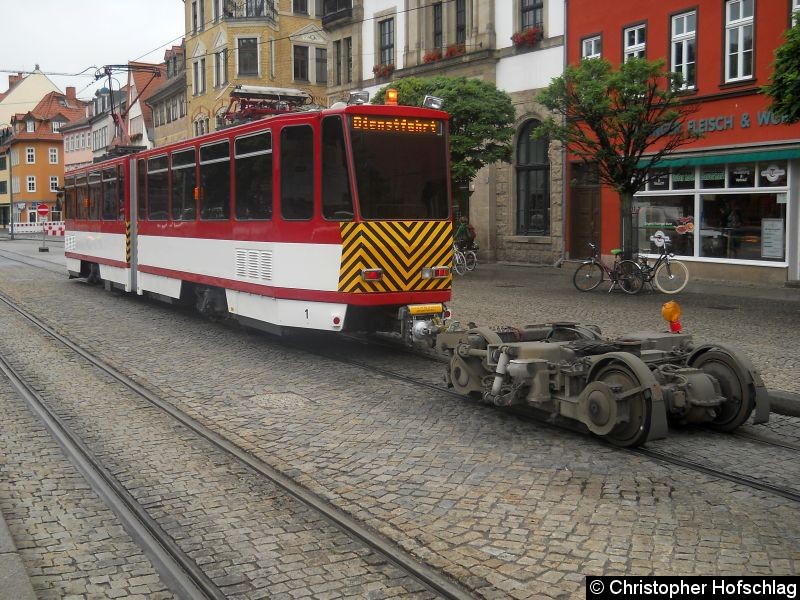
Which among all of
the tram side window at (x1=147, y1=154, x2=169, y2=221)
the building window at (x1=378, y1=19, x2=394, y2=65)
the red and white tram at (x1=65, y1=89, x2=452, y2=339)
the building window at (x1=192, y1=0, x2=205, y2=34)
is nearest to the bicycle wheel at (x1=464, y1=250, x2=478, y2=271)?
the building window at (x1=378, y1=19, x2=394, y2=65)

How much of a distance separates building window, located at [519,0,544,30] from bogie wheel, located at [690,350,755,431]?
22482mm

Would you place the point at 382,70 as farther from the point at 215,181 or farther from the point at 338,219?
the point at 338,219

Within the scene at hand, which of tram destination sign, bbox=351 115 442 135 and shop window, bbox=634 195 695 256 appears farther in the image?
shop window, bbox=634 195 695 256

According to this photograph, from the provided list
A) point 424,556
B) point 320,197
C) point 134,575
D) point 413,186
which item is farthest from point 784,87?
point 134,575

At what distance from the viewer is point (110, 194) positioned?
62.2ft

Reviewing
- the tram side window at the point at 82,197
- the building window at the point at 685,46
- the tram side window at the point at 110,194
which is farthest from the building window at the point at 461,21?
the tram side window at the point at 110,194

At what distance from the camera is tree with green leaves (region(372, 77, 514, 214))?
79.4ft

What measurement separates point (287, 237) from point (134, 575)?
274 inches

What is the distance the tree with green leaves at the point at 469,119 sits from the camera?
24.2m

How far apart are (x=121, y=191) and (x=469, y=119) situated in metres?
10.3

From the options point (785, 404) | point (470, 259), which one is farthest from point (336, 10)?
point (785, 404)

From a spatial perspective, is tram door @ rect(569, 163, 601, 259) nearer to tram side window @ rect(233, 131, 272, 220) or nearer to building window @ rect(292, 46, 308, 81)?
tram side window @ rect(233, 131, 272, 220)

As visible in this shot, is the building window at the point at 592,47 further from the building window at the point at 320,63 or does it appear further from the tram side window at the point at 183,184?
the building window at the point at 320,63

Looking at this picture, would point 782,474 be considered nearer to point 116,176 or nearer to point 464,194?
point 116,176
